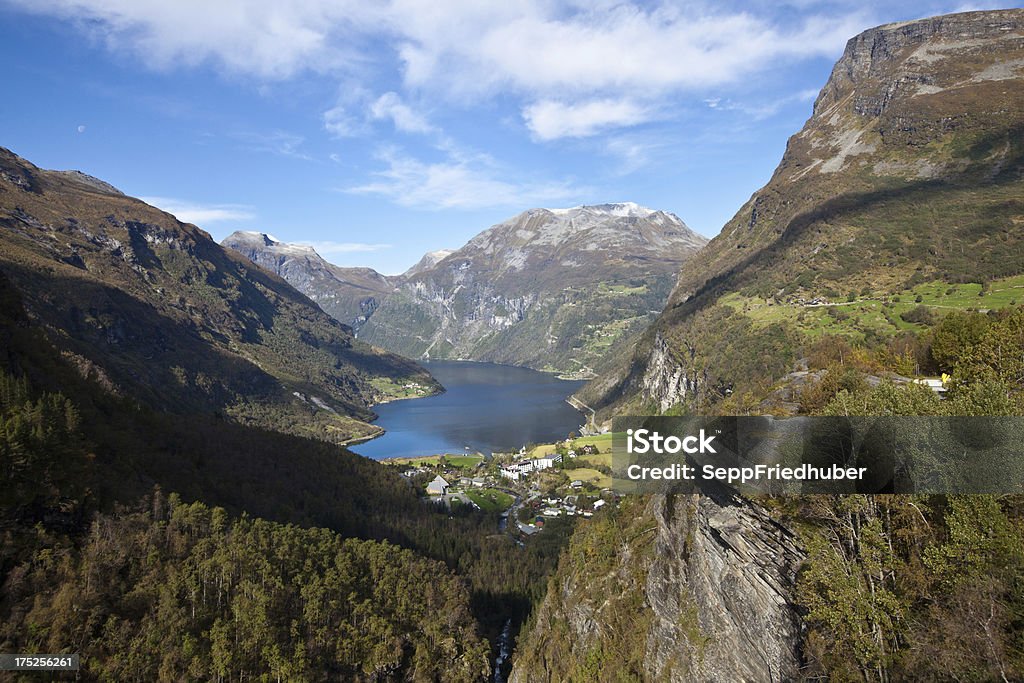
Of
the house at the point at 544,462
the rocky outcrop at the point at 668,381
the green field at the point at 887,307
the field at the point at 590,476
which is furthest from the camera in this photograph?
the rocky outcrop at the point at 668,381

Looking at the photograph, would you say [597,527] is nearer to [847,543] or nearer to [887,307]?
[847,543]

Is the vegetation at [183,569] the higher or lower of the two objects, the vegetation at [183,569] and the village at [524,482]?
the higher

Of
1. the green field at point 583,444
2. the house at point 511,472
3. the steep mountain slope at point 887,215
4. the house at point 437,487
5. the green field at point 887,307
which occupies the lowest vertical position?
the house at point 437,487

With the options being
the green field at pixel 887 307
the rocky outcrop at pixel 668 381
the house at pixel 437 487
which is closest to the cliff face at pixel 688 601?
the green field at pixel 887 307

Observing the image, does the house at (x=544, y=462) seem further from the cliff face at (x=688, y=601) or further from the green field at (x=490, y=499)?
the cliff face at (x=688, y=601)

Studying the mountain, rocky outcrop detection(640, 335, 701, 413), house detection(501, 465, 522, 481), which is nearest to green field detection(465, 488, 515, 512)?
house detection(501, 465, 522, 481)

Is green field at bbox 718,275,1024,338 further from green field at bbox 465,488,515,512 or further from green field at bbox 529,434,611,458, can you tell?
green field at bbox 465,488,515,512
